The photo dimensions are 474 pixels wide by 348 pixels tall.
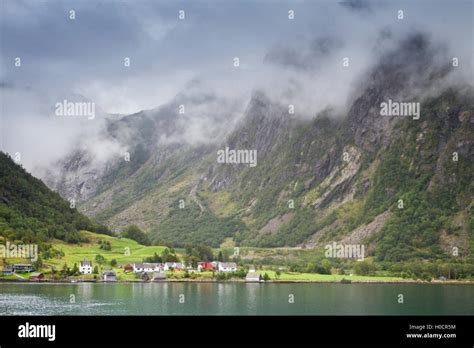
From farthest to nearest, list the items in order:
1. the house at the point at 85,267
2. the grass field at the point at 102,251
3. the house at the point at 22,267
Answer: the grass field at the point at 102,251 → the house at the point at 85,267 → the house at the point at 22,267

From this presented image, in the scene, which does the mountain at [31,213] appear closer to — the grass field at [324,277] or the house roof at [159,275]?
the house roof at [159,275]

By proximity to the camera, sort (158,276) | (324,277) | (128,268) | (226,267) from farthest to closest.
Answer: (226,267)
(324,277)
(128,268)
(158,276)

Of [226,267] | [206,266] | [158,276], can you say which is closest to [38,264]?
[158,276]

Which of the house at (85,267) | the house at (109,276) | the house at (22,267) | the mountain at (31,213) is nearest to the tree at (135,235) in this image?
the mountain at (31,213)

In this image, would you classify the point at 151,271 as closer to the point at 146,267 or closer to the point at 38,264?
the point at 146,267

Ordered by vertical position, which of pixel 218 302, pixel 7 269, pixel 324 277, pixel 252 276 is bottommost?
pixel 324 277

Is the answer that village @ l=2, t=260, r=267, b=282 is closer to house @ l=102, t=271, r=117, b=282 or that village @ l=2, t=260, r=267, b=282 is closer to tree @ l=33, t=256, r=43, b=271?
house @ l=102, t=271, r=117, b=282

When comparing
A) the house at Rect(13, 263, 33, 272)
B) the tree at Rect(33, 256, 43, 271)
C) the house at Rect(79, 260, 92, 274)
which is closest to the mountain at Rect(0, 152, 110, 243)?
the tree at Rect(33, 256, 43, 271)
